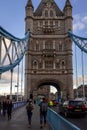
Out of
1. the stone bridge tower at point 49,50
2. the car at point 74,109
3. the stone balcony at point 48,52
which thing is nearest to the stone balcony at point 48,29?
the stone bridge tower at point 49,50

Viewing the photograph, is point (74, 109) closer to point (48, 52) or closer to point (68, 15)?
point (48, 52)

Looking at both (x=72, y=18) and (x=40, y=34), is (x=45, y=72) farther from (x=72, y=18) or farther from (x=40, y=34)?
(x=72, y=18)

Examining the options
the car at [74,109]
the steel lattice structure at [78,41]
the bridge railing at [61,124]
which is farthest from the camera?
the steel lattice structure at [78,41]

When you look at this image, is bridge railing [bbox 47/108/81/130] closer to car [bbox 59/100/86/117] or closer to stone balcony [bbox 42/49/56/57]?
car [bbox 59/100/86/117]

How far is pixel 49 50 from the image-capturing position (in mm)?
67750

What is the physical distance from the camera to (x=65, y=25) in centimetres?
7075

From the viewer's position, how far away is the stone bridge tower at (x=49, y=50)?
65.7 metres

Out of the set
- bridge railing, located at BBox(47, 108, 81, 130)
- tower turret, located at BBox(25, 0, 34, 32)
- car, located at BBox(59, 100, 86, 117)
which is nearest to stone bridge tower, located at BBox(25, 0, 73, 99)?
tower turret, located at BBox(25, 0, 34, 32)

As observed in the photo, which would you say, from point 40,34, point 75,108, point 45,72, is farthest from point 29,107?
point 40,34

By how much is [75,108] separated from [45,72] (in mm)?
44318

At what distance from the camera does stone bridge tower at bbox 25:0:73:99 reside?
65.7m

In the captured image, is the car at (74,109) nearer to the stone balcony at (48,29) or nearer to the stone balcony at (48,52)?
the stone balcony at (48,52)

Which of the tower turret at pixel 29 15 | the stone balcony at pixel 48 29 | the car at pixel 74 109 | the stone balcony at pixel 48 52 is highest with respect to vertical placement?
the tower turret at pixel 29 15

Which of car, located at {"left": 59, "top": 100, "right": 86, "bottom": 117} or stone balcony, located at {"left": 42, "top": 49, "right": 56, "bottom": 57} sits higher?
stone balcony, located at {"left": 42, "top": 49, "right": 56, "bottom": 57}
